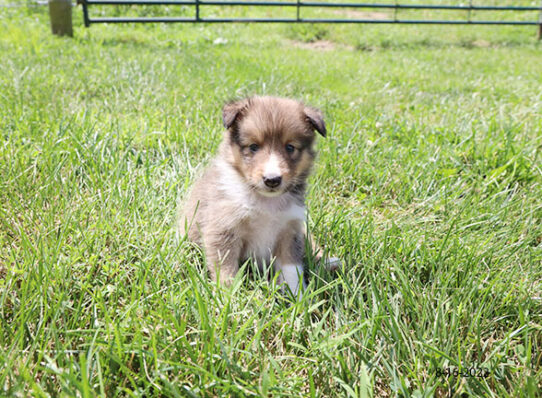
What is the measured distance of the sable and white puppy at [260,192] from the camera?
8.02 feet

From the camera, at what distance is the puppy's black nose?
230 cm

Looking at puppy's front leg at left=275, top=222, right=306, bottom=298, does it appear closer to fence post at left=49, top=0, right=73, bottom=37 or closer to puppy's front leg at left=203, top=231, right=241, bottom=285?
puppy's front leg at left=203, top=231, right=241, bottom=285

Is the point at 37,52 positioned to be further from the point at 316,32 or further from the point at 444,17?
the point at 444,17

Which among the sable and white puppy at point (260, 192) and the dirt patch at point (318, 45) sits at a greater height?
the dirt patch at point (318, 45)

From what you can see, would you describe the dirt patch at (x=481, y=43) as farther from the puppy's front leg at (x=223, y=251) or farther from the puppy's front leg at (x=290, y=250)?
the puppy's front leg at (x=223, y=251)

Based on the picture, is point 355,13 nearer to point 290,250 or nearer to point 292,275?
point 290,250

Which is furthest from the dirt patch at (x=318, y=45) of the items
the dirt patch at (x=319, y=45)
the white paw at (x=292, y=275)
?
the white paw at (x=292, y=275)

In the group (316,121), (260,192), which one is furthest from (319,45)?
(260,192)

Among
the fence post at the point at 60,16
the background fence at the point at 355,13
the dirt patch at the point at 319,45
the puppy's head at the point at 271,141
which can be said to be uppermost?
the background fence at the point at 355,13

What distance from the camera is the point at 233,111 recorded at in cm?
253

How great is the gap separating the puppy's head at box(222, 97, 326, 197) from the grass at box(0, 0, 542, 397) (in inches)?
18.8

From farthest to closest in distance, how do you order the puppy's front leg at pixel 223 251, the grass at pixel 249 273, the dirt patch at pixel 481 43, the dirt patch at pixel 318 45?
the dirt patch at pixel 481 43 < the dirt patch at pixel 318 45 < the puppy's front leg at pixel 223 251 < the grass at pixel 249 273

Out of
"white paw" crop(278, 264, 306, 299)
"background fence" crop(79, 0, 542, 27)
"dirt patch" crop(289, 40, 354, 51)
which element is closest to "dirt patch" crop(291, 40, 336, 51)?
"dirt patch" crop(289, 40, 354, 51)

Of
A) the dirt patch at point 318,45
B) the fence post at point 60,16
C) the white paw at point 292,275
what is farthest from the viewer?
the dirt patch at point 318,45
